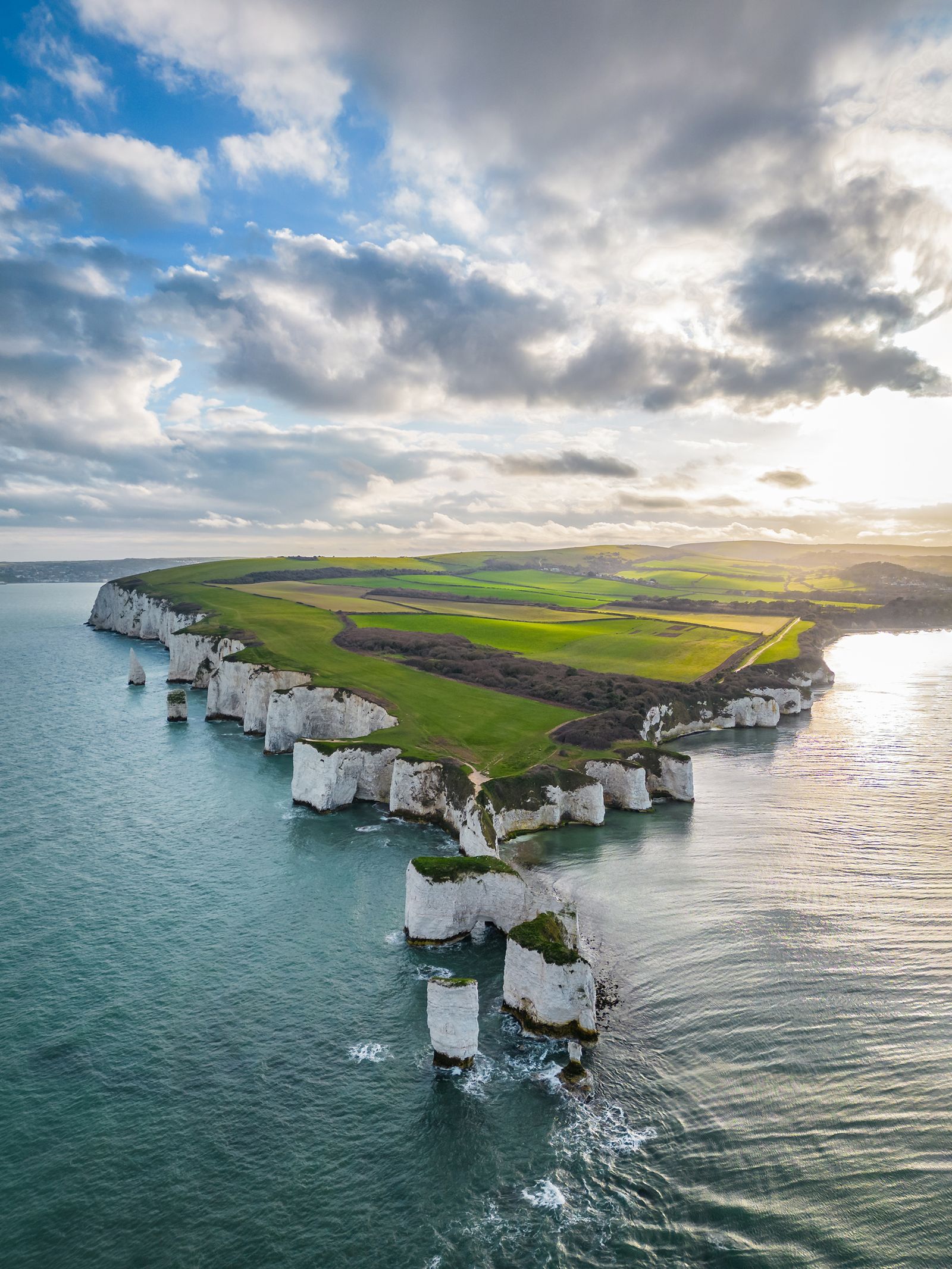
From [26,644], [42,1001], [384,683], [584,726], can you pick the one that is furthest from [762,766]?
[26,644]

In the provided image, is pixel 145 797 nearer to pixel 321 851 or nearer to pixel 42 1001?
pixel 321 851

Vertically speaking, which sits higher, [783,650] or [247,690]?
[783,650]

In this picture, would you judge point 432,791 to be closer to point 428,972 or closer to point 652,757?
point 428,972

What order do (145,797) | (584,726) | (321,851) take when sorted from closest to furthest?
(321,851) < (145,797) < (584,726)

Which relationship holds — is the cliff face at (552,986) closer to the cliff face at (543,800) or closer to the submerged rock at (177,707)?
the cliff face at (543,800)

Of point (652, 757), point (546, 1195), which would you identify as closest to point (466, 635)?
point (652, 757)

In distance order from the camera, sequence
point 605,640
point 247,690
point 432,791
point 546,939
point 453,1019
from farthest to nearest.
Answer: point 605,640
point 247,690
point 432,791
point 546,939
point 453,1019
